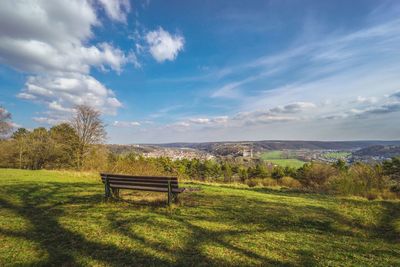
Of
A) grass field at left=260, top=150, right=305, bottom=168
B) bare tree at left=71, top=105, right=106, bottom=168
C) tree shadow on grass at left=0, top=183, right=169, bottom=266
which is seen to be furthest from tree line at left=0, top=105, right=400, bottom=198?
grass field at left=260, top=150, right=305, bottom=168

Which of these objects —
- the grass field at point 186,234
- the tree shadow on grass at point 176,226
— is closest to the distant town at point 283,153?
the tree shadow on grass at point 176,226

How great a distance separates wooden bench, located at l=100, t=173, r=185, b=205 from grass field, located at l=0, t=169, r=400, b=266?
514 mm

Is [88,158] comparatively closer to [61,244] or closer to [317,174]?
[61,244]

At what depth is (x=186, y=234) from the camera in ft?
16.3

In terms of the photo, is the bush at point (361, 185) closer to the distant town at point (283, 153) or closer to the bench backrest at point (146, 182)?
the distant town at point (283, 153)

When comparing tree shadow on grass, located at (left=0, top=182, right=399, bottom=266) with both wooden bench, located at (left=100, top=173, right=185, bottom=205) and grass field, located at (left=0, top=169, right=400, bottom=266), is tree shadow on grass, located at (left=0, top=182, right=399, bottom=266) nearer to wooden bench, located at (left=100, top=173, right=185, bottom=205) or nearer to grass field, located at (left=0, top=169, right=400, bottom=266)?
grass field, located at (left=0, top=169, right=400, bottom=266)

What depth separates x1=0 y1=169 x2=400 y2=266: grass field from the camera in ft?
12.6

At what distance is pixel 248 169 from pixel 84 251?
5952 centimetres

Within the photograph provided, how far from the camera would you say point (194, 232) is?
5.12 metres

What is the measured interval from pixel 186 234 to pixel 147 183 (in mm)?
2835

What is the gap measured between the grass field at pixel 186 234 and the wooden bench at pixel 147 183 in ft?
1.69

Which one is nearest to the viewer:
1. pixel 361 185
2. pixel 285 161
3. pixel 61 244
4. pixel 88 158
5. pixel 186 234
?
pixel 61 244

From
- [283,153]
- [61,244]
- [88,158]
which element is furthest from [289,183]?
[283,153]

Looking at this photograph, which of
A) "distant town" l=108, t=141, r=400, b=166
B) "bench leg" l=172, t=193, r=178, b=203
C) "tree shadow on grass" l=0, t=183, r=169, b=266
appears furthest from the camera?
"distant town" l=108, t=141, r=400, b=166
